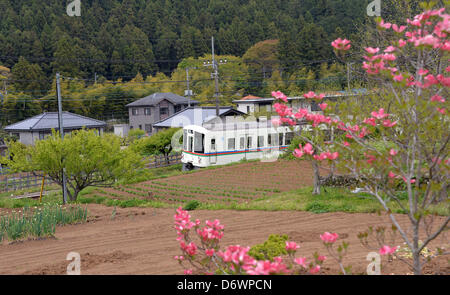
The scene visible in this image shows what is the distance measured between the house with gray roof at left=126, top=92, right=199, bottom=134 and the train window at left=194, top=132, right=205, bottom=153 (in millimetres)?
20912

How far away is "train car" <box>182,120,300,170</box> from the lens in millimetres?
20562

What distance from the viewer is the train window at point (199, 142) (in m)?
20.5

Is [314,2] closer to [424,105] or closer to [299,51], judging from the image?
[299,51]

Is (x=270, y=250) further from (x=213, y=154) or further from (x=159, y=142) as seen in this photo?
(x=159, y=142)

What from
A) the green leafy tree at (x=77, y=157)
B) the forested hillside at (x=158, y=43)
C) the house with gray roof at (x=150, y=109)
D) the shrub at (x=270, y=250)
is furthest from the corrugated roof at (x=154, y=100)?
the shrub at (x=270, y=250)

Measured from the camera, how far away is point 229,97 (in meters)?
45.9

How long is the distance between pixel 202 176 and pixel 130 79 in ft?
123

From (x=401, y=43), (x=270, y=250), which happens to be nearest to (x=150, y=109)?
(x=270, y=250)

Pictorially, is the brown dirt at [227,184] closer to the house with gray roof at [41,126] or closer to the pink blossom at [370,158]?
the pink blossom at [370,158]

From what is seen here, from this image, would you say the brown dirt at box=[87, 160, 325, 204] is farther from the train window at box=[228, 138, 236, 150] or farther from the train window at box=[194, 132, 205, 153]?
the train window at box=[194, 132, 205, 153]

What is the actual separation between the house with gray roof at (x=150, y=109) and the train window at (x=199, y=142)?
68.6ft

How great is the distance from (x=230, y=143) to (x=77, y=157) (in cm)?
835

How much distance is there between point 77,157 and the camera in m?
14.6

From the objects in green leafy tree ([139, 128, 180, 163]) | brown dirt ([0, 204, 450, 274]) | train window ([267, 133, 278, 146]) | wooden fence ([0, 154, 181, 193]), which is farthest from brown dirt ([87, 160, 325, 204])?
green leafy tree ([139, 128, 180, 163])
